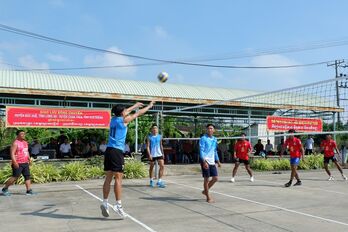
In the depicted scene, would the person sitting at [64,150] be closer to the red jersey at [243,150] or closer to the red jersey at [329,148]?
the red jersey at [243,150]

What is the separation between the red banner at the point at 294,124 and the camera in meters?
21.1

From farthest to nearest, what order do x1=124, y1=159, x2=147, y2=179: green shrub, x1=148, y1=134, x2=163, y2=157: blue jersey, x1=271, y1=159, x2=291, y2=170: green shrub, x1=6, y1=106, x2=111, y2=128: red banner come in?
1. x1=271, y1=159, x2=291, y2=170: green shrub
2. x1=6, y1=106, x2=111, y2=128: red banner
3. x1=124, y1=159, x2=147, y2=179: green shrub
4. x1=148, y1=134, x2=163, y2=157: blue jersey

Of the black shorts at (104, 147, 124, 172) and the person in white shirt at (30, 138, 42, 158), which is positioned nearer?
the black shorts at (104, 147, 124, 172)

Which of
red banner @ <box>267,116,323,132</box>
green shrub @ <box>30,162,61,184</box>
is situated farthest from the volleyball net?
green shrub @ <box>30,162,61,184</box>

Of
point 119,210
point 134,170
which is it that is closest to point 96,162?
point 134,170

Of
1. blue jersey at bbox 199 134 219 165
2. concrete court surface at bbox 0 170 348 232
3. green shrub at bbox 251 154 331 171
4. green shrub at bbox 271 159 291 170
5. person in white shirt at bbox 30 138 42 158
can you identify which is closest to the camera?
concrete court surface at bbox 0 170 348 232

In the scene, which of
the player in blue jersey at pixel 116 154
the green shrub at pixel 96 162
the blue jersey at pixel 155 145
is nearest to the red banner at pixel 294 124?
the green shrub at pixel 96 162

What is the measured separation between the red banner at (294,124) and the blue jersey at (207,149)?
11.6m

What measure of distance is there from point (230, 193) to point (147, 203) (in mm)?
2560

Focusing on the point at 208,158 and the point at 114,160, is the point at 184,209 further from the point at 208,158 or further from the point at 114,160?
the point at 114,160

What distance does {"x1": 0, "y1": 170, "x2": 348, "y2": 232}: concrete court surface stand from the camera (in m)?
7.12

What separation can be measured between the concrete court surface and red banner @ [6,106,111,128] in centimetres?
408

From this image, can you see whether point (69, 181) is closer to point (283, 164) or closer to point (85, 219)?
point (85, 219)

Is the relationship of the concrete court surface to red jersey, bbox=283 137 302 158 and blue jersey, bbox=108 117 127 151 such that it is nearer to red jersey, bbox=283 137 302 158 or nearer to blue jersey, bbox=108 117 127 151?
red jersey, bbox=283 137 302 158
